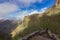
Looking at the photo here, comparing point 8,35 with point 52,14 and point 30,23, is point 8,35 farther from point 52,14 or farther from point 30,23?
point 52,14

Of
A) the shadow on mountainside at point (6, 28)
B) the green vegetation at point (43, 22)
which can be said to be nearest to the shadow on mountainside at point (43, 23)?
the green vegetation at point (43, 22)

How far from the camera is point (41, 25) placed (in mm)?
6164

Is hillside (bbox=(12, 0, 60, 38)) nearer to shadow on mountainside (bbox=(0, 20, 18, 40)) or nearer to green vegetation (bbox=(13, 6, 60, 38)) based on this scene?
green vegetation (bbox=(13, 6, 60, 38))

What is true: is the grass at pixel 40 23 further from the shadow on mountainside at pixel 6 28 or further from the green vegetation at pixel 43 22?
the shadow on mountainside at pixel 6 28

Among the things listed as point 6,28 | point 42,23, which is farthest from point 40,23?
point 6,28

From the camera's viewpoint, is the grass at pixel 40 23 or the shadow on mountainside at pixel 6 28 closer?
the grass at pixel 40 23

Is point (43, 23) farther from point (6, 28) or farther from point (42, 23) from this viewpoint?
point (6, 28)

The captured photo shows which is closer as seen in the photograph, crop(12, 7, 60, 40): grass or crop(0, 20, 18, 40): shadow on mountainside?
crop(12, 7, 60, 40): grass

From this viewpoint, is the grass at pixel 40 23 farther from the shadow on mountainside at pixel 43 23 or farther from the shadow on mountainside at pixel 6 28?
the shadow on mountainside at pixel 6 28

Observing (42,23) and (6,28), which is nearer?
(42,23)

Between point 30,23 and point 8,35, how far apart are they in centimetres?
75

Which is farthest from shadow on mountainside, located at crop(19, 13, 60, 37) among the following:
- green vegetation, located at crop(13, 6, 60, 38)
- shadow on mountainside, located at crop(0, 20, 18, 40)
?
shadow on mountainside, located at crop(0, 20, 18, 40)

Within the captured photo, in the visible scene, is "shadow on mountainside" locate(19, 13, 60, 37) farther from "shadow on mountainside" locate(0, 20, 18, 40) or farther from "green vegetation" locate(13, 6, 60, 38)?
"shadow on mountainside" locate(0, 20, 18, 40)

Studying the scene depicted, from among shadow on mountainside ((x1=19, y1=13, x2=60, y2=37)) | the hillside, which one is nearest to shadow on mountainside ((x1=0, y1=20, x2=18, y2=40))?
the hillside
